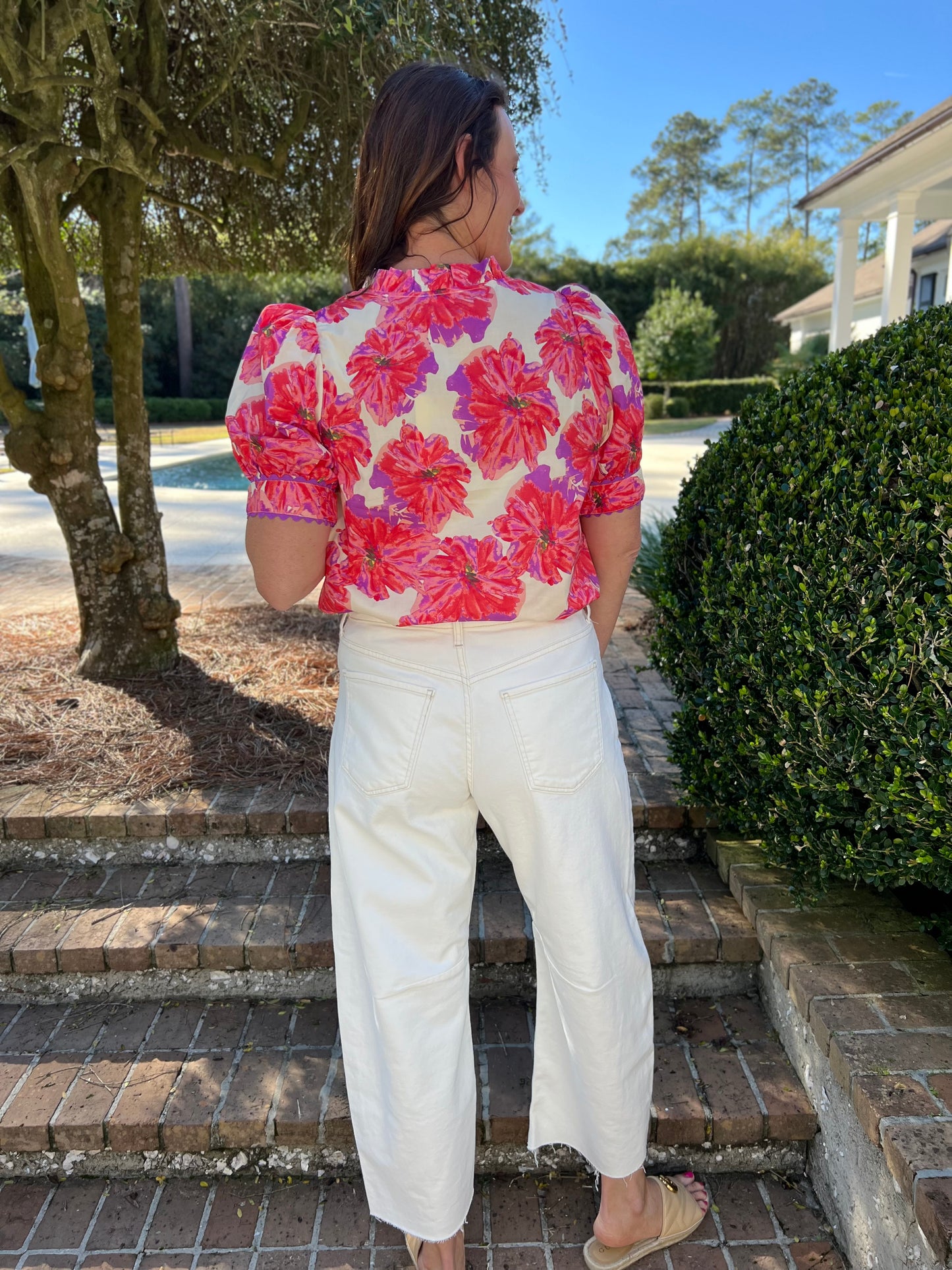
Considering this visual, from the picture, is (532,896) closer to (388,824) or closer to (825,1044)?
(388,824)

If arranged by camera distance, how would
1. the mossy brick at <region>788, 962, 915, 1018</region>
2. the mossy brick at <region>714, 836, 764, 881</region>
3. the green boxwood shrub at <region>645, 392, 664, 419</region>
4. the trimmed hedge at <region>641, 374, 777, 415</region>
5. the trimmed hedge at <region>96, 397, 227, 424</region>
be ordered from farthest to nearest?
the trimmed hedge at <region>96, 397, 227, 424</region>
the trimmed hedge at <region>641, 374, 777, 415</region>
the green boxwood shrub at <region>645, 392, 664, 419</region>
the mossy brick at <region>714, 836, 764, 881</region>
the mossy brick at <region>788, 962, 915, 1018</region>

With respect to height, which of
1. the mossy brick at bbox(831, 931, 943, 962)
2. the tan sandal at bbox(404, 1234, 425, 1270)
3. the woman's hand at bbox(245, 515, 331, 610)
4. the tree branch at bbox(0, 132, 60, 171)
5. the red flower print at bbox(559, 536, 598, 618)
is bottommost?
the tan sandal at bbox(404, 1234, 425, 1270)

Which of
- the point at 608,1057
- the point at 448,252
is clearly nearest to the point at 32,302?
the point at 448,252

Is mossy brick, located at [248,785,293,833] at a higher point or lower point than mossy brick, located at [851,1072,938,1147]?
higher

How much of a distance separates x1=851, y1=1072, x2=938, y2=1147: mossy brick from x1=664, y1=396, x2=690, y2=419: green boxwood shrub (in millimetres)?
24856

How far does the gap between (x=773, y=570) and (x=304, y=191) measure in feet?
11.8

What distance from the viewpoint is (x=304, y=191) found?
446cm

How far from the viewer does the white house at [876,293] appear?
17156 millimetres

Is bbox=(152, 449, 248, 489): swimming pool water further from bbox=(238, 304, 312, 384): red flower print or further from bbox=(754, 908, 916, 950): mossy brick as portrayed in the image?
bbox=(238, 304, 312, 384): red flower print

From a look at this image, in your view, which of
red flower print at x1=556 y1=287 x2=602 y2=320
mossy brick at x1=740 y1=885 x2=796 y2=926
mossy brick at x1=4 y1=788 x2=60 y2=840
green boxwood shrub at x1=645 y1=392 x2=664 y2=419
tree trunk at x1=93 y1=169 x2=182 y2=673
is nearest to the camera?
red flower print at x1=556 y1=287 x2=602 y2=320

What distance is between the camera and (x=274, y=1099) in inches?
75.9

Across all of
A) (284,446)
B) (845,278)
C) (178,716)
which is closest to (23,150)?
(178,716)

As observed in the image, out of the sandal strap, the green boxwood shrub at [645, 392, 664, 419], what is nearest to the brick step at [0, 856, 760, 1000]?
the sandal strap

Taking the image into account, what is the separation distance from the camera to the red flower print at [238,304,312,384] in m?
1.18
